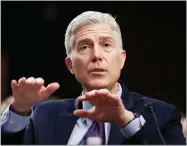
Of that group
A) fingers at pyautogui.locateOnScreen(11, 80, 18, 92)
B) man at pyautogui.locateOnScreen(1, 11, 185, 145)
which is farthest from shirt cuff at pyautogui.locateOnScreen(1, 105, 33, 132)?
fingers at pyautogui.locateOnScreen(11, 80, 18, 92)

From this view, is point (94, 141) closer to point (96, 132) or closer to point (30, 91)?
point (96, 132)

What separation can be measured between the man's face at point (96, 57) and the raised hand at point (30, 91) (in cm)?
16

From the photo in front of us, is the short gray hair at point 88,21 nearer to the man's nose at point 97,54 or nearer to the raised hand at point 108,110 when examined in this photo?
the man's nose at point 97,54

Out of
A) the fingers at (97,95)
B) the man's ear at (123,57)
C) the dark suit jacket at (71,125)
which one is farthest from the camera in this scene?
the man's ear at (123,57)

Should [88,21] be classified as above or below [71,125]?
above

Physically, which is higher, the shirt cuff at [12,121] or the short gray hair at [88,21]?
the short gray hair at [88,21]

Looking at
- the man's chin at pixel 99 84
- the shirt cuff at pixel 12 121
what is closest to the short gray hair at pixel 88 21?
the man's chin at pixel 99 84

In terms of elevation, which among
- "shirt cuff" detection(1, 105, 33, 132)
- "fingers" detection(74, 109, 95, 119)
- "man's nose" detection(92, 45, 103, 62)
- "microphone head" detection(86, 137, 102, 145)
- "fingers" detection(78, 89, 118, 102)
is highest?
"man's nose" detection(92, 45, 103, 62)

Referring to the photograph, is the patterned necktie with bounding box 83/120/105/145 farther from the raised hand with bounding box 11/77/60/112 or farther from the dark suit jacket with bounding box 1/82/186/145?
the raised hand with bounding box 11/77/60/112

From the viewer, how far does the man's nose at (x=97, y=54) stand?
118cm

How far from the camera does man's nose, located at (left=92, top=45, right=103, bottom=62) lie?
1.18 m

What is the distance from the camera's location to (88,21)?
1.21 metres

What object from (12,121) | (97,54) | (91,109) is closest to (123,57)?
(97,54)

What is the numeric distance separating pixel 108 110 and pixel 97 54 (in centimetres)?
21
